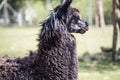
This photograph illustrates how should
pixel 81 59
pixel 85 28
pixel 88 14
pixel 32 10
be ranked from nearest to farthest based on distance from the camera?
pixel 85 28, pixel 81 59, pixel 88 14, pixel 32 10

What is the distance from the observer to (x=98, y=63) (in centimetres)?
1619

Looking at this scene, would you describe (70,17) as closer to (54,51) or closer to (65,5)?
(65,5)

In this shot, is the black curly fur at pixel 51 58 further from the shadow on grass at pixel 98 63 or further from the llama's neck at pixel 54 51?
the shadow on grass at pixel 98 63

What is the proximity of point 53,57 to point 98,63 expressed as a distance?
29.3 ft

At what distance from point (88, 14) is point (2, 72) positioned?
34.4m

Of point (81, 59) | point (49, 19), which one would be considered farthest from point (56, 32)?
point (81, 59)

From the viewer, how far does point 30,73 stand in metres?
7.34

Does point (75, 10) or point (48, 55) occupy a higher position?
point (75, 10)

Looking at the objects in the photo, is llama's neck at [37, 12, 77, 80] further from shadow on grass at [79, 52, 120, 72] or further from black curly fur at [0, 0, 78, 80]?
shadow on grass at [79, 52, 120, 72]

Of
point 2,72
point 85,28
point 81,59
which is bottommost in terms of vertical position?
point 81,59

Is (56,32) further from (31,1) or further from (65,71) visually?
(31,1)

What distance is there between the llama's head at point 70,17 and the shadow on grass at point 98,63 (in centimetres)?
704

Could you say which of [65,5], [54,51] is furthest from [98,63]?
[65,5]

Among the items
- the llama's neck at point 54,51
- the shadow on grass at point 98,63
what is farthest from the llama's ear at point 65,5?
the shadow on grass at point 98,63
